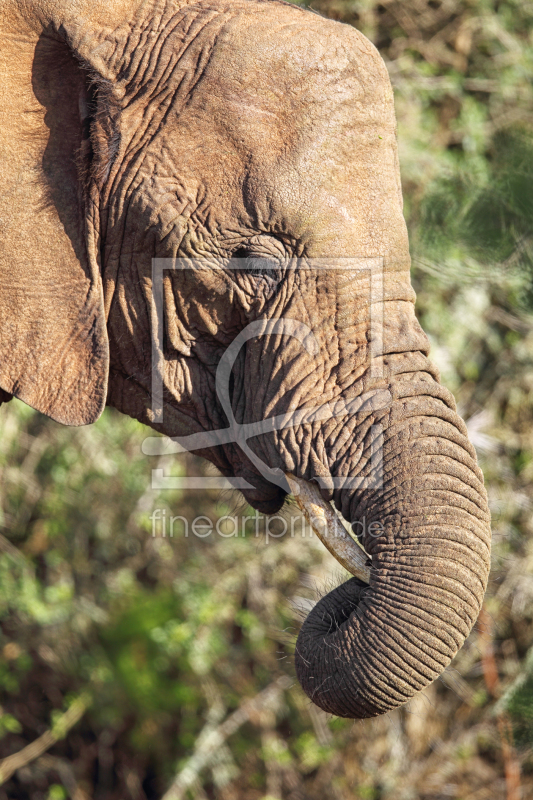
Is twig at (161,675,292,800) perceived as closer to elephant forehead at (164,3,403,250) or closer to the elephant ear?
the elephant ear

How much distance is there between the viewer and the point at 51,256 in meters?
2.40

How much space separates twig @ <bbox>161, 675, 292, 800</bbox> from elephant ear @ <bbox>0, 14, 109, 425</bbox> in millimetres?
2904

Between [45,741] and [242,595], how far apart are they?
1514 mm

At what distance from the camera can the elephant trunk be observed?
6.66ft

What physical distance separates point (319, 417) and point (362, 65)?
980mm

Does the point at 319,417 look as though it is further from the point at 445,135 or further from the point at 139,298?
the point at 445,135

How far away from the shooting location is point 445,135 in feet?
18.5

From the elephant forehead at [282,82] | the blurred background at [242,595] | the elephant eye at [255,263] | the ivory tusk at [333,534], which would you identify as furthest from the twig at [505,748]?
the elephant forehead at [282,82]

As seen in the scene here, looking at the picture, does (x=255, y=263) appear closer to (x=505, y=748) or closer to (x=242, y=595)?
(x=505, y=748)

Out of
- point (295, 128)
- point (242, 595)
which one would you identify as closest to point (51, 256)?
point (295, 128)

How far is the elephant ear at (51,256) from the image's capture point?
2.36m

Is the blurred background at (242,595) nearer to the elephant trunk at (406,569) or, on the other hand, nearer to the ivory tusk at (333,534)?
the ivory tusk at (333,534)

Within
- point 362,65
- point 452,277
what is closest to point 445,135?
point 452,277

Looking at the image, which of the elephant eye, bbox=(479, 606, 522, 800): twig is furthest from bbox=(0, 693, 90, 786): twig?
the elephant eye
